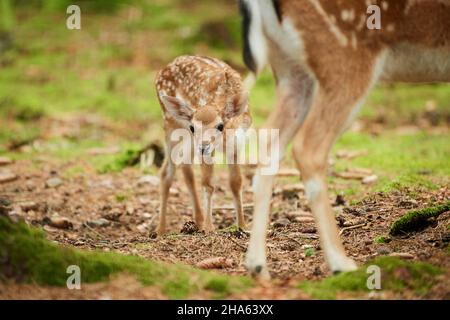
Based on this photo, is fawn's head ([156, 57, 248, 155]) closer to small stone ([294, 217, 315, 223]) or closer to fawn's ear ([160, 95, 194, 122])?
fawn's ear ([160, 95, 194, 122])

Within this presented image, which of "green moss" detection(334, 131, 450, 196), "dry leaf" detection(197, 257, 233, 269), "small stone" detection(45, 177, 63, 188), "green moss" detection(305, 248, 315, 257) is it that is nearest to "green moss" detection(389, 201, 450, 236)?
"green moss" detection(305, 248, 315, 257)

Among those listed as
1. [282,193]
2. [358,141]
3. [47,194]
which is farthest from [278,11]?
[358,141]

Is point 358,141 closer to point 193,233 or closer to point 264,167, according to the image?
point 193,233

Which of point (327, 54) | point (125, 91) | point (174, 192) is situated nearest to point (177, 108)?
point (174, 192)

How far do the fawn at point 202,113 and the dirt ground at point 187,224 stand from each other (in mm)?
433

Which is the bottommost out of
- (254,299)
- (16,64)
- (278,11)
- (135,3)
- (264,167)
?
(254,299)

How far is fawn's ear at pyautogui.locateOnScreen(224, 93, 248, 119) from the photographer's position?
7.95 metres

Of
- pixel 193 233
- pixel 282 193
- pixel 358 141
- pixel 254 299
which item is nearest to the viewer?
pixel 254 299

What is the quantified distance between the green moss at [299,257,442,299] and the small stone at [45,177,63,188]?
5.45 meters

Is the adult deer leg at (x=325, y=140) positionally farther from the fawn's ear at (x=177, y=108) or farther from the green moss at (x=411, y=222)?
the fawn's ear at (x=177, y=108)

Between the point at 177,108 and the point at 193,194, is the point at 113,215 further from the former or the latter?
the point at 177,108

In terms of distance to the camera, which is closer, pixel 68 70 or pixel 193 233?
pixel 193 233

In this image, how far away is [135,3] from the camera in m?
22.4

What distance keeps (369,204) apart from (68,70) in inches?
421
